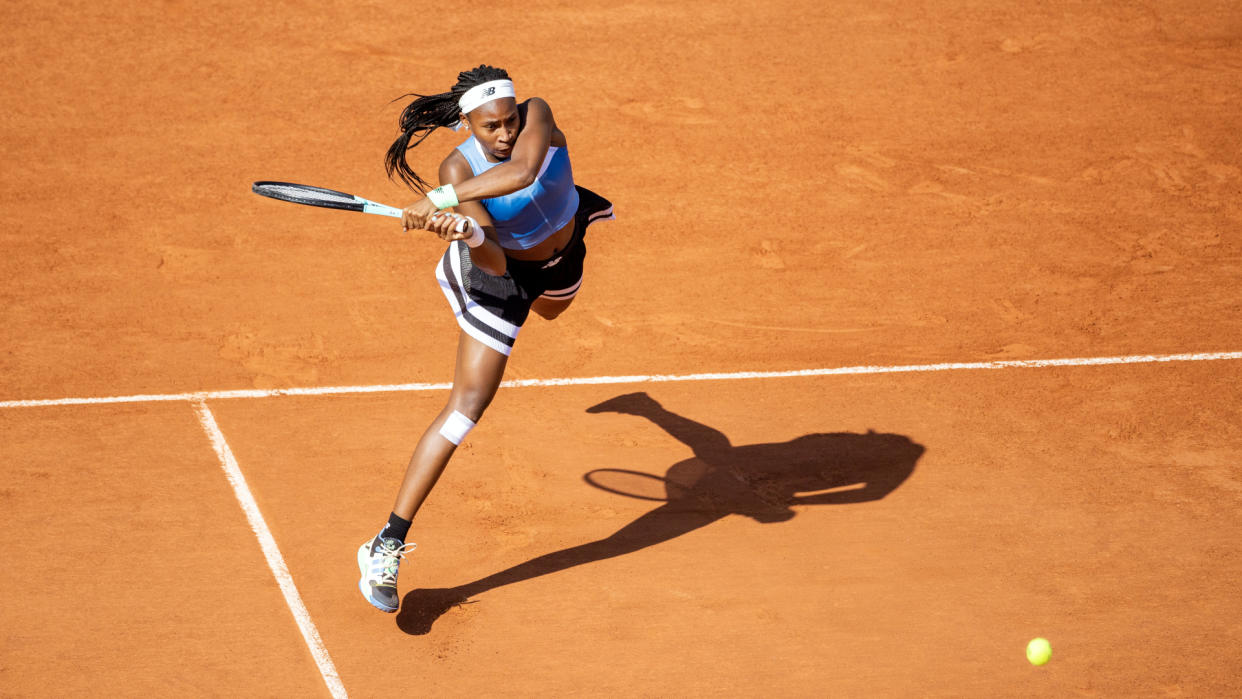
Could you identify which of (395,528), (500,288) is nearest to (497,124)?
(500,288)

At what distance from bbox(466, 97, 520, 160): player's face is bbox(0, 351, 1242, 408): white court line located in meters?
2.57

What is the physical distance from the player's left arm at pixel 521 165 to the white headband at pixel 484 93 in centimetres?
16

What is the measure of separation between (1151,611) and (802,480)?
193cm

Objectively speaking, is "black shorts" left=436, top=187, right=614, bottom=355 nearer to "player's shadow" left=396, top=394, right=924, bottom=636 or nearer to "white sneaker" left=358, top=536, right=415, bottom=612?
"white sneaker" left=358, top=536, right=415, bottom=612

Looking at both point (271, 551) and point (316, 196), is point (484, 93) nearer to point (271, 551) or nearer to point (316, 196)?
point (316, 196)

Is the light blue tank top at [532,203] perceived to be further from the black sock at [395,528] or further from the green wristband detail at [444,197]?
the black sock at [395,528]

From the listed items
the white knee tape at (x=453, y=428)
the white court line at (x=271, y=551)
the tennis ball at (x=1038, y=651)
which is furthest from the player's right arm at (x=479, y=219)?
the tennis ball at (x=1038, y=651)

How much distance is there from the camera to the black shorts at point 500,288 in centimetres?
554

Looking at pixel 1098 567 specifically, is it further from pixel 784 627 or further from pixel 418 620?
pixel 418 620

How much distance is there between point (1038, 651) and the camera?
531 centimetres

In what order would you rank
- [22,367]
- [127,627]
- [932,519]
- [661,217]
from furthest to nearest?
[661,217] < [22,367] < [932,519] < [127,627]

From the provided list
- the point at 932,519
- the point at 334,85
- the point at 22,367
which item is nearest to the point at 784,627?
the point at 932,519

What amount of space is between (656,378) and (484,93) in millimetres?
2938

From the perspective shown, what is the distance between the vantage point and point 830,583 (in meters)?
5.92
